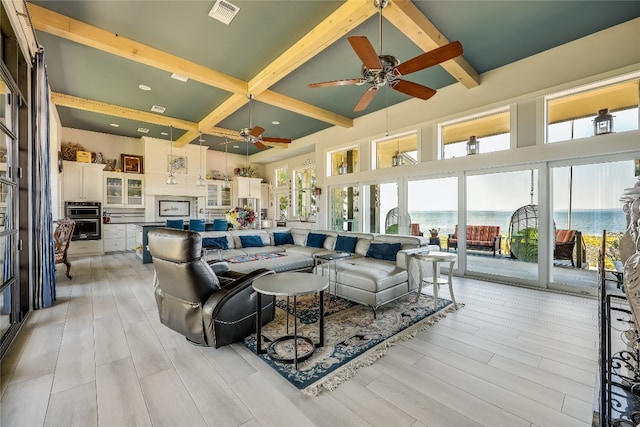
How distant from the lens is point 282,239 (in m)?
5.85

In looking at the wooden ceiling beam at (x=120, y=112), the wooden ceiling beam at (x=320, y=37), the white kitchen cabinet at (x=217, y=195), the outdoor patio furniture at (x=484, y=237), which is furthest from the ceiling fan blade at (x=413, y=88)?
the white kitchen cabinet at (x=217, y=195)

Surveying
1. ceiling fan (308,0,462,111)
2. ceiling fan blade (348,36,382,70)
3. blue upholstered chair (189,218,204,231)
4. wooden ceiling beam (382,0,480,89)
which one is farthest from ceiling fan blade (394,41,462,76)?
blue upholstered chair (189,218,204,231)

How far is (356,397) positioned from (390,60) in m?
2.85

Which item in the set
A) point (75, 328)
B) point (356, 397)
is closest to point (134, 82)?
point (75, 328)

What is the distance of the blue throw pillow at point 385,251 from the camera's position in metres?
4.00

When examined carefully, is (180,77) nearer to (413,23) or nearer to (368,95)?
(368,95)

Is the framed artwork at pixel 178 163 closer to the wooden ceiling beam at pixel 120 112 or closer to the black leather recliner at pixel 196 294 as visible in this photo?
the wooden ceiling beam at pixel 120 112

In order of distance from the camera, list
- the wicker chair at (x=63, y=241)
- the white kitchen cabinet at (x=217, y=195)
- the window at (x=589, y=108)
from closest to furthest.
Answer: the window at (x=589, y=108) → the wicker chair at (x=63, y=241) → the white kitchen cabinet at (x=217, y=195)

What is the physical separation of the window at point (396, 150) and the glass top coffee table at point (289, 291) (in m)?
4.18

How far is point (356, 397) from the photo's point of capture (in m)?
1.75

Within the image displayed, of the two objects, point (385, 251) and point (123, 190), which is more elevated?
point (123, 190)

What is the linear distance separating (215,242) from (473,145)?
499cm

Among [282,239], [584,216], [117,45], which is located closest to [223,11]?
[117,45]

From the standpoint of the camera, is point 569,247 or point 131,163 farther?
point 131,163
